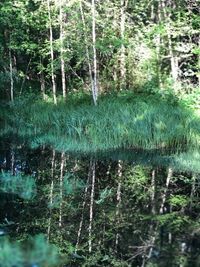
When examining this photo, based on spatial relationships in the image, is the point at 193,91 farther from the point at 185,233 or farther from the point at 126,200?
the point at 185,233

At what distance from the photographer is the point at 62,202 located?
22.0 feet

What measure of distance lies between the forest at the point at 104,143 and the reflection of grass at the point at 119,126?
0.07 feet

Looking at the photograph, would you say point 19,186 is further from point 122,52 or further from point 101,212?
point 122,52

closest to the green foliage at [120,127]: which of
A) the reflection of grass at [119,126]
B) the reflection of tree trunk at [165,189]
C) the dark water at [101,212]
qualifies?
the reflection of grass at [119,126]

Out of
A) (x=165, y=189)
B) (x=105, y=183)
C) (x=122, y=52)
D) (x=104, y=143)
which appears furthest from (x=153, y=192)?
(x=122, y=52)

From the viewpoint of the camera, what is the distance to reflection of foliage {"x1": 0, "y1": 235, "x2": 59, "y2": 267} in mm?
4547

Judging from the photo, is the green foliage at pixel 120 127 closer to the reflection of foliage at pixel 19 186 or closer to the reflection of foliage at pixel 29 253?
the reflection of foliage at pixel 19 186

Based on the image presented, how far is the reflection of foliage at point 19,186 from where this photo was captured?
6938 mm

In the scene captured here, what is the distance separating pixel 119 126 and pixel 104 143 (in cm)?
48

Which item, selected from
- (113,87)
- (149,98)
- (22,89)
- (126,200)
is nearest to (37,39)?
(22,89)

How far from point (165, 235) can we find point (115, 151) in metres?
4.69

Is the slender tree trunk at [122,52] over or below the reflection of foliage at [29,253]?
over

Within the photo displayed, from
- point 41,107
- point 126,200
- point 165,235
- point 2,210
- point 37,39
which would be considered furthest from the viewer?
point 37,39

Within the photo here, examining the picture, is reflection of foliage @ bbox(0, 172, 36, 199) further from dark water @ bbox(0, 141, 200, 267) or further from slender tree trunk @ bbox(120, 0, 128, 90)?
slender tree trunk @ bbox(120, 0, 128, 90)
